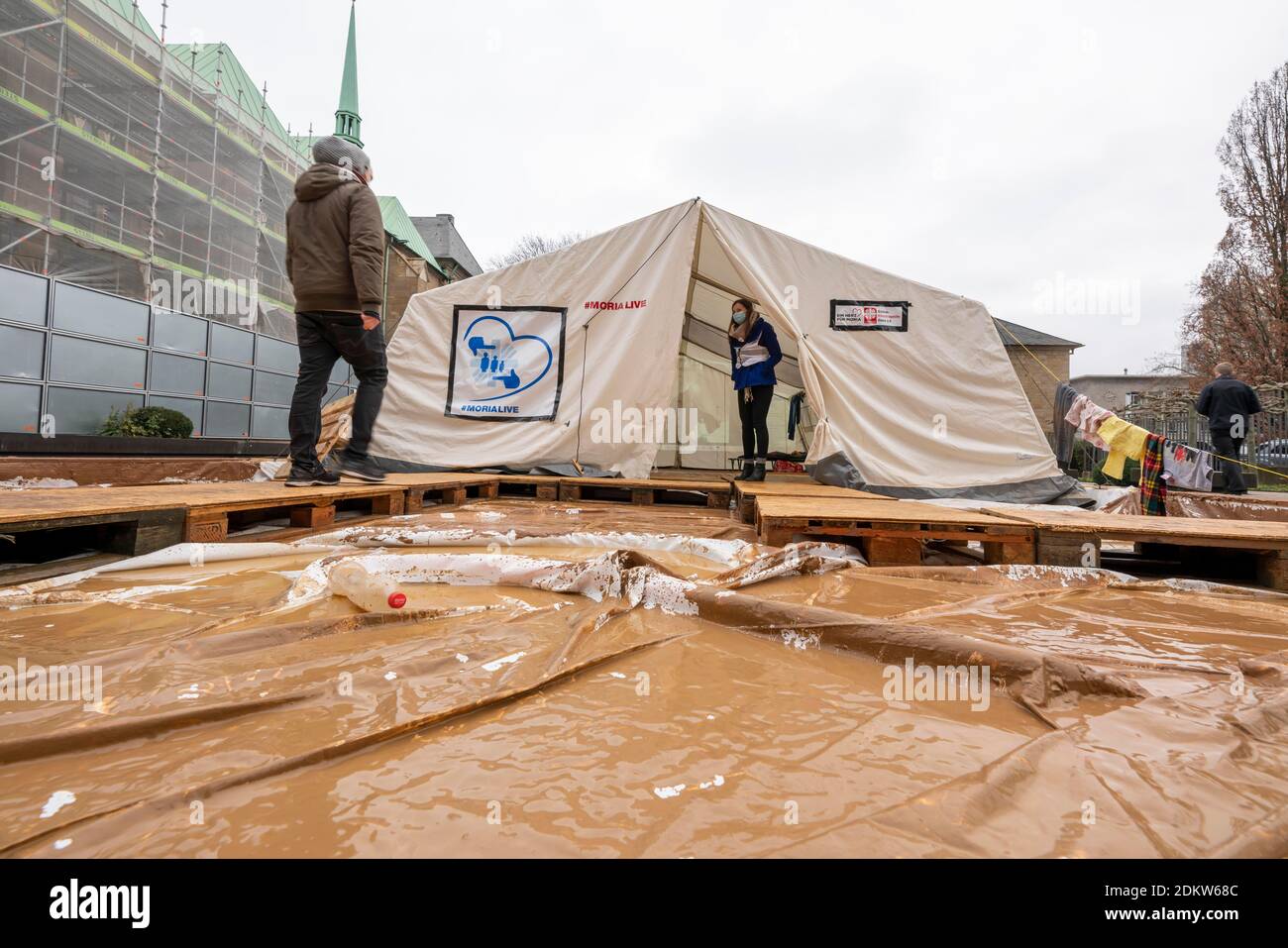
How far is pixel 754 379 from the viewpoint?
530 cm

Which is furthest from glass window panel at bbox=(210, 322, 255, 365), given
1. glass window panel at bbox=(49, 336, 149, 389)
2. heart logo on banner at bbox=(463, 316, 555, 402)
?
heart logo on banner at bbox=(463, 316, 555, 402)

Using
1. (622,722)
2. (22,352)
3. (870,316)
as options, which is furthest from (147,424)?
(622,722)

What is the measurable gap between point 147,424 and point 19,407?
4.50 ft

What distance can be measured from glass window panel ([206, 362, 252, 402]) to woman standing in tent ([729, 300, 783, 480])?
10629 millimetres

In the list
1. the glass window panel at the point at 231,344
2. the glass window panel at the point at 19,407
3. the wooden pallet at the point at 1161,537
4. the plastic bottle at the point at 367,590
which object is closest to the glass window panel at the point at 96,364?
the glass window panel at the point at 19,407

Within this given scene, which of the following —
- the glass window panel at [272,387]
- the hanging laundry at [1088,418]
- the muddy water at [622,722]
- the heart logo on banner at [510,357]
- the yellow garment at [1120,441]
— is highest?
the glass window panel at [272,387]

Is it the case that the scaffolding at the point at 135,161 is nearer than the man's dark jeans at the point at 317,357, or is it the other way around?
the man's dark jeans at the point at 317,357

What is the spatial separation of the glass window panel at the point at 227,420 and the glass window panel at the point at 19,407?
294cm

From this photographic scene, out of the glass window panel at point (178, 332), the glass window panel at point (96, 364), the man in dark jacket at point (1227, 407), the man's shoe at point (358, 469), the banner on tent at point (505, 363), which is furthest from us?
the glass window panel at point (178, 332)

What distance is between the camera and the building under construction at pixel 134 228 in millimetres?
8648

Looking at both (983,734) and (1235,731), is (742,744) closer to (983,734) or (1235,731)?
(983,734)

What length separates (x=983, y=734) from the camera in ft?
3.42

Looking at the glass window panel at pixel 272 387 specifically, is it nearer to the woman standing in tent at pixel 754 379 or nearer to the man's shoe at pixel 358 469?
the man's shoe at pixel 358 469

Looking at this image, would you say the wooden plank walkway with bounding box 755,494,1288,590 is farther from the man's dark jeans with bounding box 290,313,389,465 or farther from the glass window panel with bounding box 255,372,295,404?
the glass window panel with bounding box 255,372,295,404
